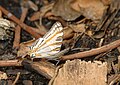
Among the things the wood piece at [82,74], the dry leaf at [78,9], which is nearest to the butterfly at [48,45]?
the wood piece at [82,74]

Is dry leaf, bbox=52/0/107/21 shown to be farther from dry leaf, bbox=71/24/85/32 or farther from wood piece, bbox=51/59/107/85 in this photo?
wood piece, bbox=51/59/107/85

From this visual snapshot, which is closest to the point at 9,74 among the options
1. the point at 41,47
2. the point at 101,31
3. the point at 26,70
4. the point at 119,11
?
the point at 26,70

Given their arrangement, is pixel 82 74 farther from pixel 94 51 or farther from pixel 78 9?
pixel 78 9

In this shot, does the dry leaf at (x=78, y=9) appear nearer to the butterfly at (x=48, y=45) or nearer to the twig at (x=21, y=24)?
the twig at (x=21, y=24)

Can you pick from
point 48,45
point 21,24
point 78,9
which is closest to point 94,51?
point 48,45

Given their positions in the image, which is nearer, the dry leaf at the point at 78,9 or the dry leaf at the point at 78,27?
the dry leaf at the point at 78,27

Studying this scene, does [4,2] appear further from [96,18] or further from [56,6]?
[96,18]
